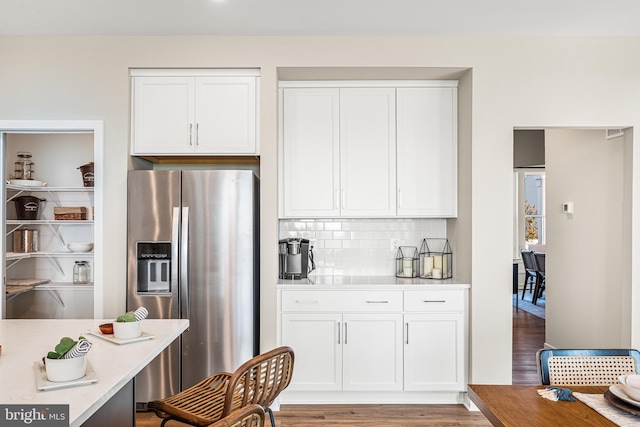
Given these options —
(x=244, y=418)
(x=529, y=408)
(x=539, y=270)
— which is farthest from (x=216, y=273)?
(x=539, y=270)

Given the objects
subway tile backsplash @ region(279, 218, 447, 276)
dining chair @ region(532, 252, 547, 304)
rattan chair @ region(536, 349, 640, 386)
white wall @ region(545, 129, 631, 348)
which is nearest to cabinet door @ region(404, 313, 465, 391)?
subway tile backsplash @ region(279, 218, 447, 276)

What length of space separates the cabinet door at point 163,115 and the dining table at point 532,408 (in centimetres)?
258

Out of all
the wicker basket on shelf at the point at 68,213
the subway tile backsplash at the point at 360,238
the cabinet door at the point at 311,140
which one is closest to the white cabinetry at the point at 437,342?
the subway tile backsplash at the point at 360,238

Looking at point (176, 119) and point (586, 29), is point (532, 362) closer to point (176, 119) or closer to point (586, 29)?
point (586, 29)

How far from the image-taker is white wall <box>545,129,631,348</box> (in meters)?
3.47

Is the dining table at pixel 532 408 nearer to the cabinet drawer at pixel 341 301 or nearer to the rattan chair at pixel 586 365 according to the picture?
the rattan chair at pixel 586 365

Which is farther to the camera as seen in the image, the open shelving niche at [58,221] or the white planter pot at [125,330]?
the open shelving niche at [58,221]

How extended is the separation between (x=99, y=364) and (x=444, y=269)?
275 centimetres

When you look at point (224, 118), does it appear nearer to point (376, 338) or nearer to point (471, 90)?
point (471, 90)

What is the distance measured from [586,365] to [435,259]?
6.11 feet

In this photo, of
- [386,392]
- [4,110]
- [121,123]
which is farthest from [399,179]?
[4,110]

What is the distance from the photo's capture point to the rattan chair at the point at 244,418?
120 cm

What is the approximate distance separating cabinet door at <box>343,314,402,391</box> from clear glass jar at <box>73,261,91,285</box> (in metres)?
1.96

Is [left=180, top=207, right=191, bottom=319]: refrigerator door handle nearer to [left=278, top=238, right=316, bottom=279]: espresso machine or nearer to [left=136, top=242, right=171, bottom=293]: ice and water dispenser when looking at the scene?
[left=136, top=242, right=171, bottom=293]: ice and water dispenser
